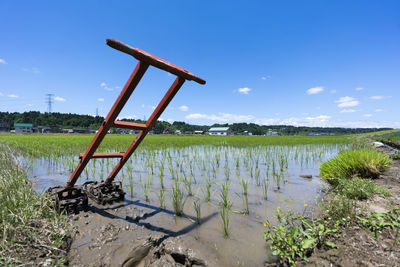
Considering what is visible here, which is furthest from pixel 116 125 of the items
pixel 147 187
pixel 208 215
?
pixel 147 187

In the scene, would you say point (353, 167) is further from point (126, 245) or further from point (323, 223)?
point (126, 245)

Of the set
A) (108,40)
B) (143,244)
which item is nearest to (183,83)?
(108,40)

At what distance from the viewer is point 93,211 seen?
327 centimetres

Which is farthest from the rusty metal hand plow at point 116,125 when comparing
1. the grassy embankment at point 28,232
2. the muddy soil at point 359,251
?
the muddy soil at point 359,251

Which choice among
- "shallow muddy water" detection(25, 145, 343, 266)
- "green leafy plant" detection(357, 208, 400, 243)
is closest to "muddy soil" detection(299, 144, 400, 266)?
"green leafy plant" detection(357, 208, 400, 243)

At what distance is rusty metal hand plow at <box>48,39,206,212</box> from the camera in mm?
2158

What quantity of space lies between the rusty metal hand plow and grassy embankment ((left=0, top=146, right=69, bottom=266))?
1.09ft

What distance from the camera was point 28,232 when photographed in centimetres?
209

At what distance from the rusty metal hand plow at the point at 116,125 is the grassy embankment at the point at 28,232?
0.33 metres

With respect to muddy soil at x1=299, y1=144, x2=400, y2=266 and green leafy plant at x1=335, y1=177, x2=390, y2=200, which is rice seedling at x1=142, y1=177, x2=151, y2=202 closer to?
muddy soil at x1=299, y1=144, x2=400, y2=266

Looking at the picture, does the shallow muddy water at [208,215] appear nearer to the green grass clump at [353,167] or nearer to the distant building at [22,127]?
the green grass clump at [353,167]

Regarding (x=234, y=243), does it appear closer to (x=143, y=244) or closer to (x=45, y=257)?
(x=143, y=244)

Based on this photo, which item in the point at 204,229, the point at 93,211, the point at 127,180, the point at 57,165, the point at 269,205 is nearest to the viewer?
the point at 204,229

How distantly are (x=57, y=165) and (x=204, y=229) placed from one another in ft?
24.5
